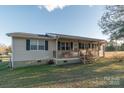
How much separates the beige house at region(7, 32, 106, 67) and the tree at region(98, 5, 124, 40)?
3578mm

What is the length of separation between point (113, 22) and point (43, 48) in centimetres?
720

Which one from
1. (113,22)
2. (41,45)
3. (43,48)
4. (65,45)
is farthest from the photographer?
(65,45)

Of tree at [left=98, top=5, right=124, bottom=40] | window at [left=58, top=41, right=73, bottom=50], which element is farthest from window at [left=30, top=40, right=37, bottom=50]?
tree at [left=98, top=5, right=124, bottom=40]

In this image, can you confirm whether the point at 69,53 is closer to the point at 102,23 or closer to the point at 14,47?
the point at 102,23

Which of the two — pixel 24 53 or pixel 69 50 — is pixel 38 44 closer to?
pixel 24 53

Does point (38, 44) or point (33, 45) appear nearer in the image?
point (33, 45)

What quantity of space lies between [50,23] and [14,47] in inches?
366

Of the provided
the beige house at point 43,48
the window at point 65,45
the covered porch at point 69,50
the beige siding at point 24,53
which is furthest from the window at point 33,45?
the window at point 65,45

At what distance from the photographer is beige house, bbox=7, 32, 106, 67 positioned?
13859mm

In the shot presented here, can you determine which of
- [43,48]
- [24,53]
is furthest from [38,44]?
[24,53]

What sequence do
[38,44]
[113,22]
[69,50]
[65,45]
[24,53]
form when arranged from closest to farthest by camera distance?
[24,53] < [113,22] < [38,44] < [65,45] < [69,50]

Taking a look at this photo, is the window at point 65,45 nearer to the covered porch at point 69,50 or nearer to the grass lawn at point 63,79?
the covered porch at point 69,50

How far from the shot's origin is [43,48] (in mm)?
15688
